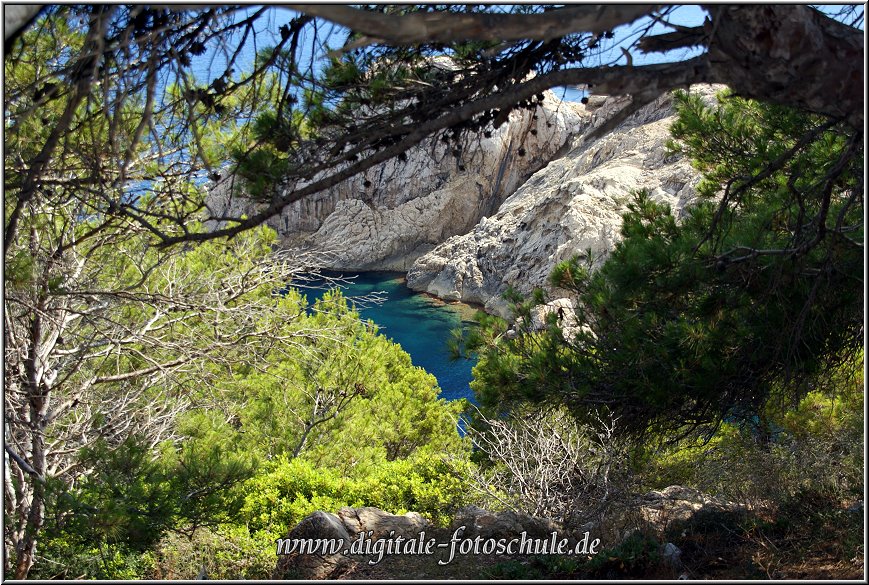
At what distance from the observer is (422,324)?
82.8ft

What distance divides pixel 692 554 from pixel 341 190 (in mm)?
30719

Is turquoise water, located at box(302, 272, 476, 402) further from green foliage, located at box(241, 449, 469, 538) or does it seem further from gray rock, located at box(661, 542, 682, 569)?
gray rock, located at box(661, 542, 682, 569)

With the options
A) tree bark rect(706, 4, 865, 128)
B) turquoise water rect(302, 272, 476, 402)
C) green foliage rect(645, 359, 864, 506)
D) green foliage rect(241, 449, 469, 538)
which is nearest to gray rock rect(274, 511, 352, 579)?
green foliage rect(241, 449, 469, 538)

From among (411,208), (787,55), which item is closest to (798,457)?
(787,55)

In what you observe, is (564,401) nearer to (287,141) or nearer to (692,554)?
(692,554)

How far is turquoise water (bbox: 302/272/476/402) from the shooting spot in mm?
20391

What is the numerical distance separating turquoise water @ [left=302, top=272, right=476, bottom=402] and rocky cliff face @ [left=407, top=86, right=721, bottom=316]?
929 mm

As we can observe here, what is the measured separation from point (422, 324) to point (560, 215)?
21.2 feet

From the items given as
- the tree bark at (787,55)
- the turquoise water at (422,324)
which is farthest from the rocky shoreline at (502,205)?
the tree bark at (787,55)

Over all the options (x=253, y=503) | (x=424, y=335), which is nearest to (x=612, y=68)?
(x=253, y=503)

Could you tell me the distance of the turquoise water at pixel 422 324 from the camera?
20.4 metres

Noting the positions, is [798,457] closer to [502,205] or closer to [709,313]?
[709,313]

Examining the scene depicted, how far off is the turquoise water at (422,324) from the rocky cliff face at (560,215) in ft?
3.05

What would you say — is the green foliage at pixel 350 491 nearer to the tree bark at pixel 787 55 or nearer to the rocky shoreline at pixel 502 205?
the tree bark at pixel 787 55
